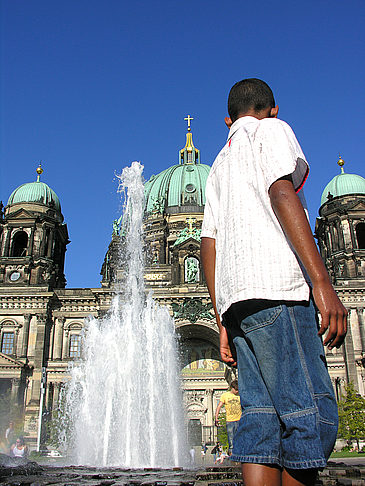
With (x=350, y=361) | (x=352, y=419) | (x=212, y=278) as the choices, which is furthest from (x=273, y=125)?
(x=350, y=361)

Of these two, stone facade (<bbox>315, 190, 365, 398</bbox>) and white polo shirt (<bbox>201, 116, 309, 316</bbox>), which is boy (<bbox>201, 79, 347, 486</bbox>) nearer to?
white polo shirt (<bbox>201, 116, 309, 316</bbox>)

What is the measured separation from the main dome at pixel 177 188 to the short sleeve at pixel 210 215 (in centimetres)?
5241

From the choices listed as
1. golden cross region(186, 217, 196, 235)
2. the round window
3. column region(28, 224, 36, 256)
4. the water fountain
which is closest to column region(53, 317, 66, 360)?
column region(28, 224, 36, 256)

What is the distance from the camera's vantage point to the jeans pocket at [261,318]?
2619 millimetres

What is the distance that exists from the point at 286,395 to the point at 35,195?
49.1 meters

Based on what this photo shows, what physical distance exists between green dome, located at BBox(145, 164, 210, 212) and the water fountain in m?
31.5

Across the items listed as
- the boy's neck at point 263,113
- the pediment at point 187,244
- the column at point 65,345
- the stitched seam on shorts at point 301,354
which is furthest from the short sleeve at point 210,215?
the pediment at point 187,244

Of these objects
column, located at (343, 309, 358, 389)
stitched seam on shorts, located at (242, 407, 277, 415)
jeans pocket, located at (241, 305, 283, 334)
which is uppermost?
column, located at (343, 309, 358, 389)

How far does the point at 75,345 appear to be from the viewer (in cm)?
4247

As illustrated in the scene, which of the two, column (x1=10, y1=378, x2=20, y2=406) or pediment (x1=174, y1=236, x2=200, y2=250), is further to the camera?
pediment (x1=174, y1=236, x2=200, y2=250)

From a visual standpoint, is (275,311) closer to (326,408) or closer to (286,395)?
(286,395)

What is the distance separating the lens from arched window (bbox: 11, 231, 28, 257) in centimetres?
4688

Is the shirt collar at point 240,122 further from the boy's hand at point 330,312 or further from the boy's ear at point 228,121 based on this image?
the boy's hand at point 330,312

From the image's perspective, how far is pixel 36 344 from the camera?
41469 mm
